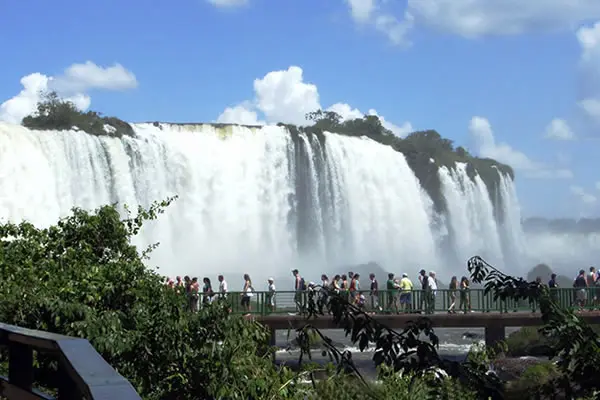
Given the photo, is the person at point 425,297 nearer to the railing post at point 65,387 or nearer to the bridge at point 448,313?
the bridge at point 448,313

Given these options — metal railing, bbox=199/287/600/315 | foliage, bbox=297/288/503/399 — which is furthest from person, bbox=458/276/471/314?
foliage, bbox=297/288/503/399

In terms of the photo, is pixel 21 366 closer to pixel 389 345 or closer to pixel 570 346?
pixel 389 345

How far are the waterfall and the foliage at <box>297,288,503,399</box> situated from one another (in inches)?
1159

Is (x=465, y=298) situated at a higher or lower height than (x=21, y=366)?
higher

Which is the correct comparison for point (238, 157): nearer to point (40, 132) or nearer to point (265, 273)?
point (265, 273)

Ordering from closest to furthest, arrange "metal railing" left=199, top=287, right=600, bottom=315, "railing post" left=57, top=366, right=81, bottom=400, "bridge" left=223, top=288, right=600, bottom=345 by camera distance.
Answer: "railing post" left=57, top=366, right=81, bottom=400 < "bridge" left=223, top=288, right=600, bottom=345 < "metal railing" left=199, top=287, right=600, bottom=315

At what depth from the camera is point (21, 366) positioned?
2.75 m

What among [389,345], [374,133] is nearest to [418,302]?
[389,345]

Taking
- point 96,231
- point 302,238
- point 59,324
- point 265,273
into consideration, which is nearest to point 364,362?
point 96,231

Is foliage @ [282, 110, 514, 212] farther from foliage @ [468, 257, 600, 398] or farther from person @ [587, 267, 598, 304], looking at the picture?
foliage @ [468, 257, 600, 398]

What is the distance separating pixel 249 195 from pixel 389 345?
37789 millimetres

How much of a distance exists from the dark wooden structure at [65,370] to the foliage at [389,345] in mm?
1694

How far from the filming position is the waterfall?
1313 inches

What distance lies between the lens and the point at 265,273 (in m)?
41.7
